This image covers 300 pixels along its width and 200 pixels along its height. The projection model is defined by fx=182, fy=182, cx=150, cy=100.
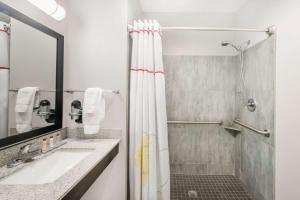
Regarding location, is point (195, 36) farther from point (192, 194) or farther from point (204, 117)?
point (192, 194)

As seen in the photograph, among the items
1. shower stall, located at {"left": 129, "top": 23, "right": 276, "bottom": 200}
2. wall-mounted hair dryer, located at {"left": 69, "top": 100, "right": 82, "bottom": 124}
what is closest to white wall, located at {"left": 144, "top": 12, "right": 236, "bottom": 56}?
shower stall, located at {"left": 129, "top": 23, "right": 276, "bottom": 200}

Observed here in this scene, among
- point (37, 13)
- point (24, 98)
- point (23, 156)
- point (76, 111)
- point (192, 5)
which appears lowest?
point (23, 156)

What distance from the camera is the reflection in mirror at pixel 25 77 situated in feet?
3.99

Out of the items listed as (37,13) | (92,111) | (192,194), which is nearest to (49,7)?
(37,13)

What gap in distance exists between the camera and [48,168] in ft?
3.91

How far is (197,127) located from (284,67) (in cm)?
146

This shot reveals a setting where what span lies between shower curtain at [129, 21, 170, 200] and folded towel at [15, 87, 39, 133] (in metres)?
0.85

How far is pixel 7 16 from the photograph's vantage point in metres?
1.21

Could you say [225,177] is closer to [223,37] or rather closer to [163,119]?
[163,119]

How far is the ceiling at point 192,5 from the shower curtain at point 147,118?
36.2 inches

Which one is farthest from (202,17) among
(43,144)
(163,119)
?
(43,144)

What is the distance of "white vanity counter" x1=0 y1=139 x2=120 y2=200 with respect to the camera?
0.81 m

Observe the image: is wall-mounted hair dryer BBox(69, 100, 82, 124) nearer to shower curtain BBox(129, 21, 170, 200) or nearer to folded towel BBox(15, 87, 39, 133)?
folded towel BBox(15, 87, 39, 133)

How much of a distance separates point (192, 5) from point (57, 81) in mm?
2091
